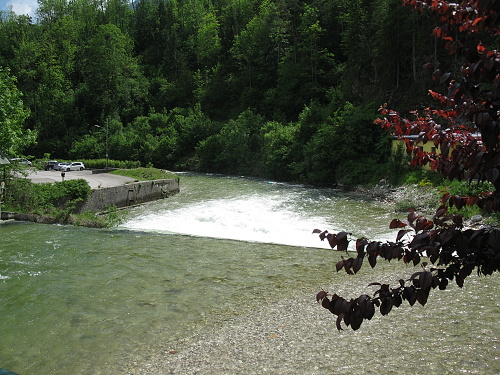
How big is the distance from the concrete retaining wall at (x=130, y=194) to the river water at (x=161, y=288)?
Result: 15.8 ft

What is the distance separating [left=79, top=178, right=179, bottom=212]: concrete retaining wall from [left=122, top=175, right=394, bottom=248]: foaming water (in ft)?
4.02

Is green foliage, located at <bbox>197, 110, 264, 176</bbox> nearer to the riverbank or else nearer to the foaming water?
the foaming water

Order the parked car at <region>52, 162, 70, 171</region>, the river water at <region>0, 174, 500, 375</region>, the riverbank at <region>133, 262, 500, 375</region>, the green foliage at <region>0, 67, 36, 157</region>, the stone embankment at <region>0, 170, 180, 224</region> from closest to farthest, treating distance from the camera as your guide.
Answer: the riverbank at <region>133, 262, 500, 375</region> → the river water at <region>0, 174, 500, 375</region> → the stone embankment at <region>0, 170, 180, 224</region> → the green foliage at <region>0, 67, 36, 157</region> → the parked car at <region>52, 162, 70, 171</region>

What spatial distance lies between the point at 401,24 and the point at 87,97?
69.8 metres

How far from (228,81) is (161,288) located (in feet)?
243

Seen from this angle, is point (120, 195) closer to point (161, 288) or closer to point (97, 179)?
point (97, 179)

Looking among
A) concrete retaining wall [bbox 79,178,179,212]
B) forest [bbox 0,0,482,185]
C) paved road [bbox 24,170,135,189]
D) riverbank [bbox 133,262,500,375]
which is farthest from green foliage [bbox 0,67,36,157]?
riverbank [bbox 133,262,500,375]

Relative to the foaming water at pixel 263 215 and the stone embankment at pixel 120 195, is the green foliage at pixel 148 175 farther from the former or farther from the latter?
the foaming water at pixel 263 215

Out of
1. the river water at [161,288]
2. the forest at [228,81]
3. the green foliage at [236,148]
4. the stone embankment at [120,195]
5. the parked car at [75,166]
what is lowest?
the river water at [161,288]

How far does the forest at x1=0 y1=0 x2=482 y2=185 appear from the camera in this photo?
42062 mm

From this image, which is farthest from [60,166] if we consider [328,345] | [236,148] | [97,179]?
[328,345]

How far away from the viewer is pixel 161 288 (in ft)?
40.2

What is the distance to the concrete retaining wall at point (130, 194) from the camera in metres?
27.1

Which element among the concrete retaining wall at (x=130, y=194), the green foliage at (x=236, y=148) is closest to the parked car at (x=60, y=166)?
the green foliage at (x=236, y=148)
